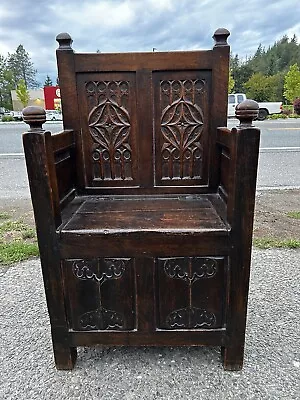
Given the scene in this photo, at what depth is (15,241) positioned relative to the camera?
3.06 metres

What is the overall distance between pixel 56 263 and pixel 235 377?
3.01 ft

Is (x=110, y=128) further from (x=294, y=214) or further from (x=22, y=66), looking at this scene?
(x=22, y=66)

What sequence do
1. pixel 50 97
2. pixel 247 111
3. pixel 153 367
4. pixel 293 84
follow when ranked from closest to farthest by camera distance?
pixel 247 111 → pixel 153 367 → pixel 293 84 → pixel 50 97

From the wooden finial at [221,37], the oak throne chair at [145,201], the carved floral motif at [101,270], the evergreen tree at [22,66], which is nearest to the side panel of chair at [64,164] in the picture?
the oak throne chair at [145,201]

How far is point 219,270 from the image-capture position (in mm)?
1470

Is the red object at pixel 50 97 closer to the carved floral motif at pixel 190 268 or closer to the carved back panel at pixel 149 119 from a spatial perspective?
the carved back panel at pixel 149 119

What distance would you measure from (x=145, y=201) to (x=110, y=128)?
0.42 meters

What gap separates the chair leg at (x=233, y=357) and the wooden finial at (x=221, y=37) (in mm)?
1417

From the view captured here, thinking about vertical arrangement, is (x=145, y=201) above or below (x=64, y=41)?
below

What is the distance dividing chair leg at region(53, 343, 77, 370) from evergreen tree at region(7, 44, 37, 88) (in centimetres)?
5272

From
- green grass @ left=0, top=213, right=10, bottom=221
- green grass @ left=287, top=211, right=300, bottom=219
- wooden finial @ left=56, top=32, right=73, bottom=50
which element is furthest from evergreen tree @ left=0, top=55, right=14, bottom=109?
wooden finial @ left=56, top=32, right=73, bottom=50

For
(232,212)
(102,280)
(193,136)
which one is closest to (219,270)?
(232,212)

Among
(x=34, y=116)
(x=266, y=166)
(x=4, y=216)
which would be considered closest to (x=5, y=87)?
(x=266, y=166)

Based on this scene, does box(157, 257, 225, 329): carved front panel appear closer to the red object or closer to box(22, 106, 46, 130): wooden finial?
box(22, 106, 46, 130): wooden finial
